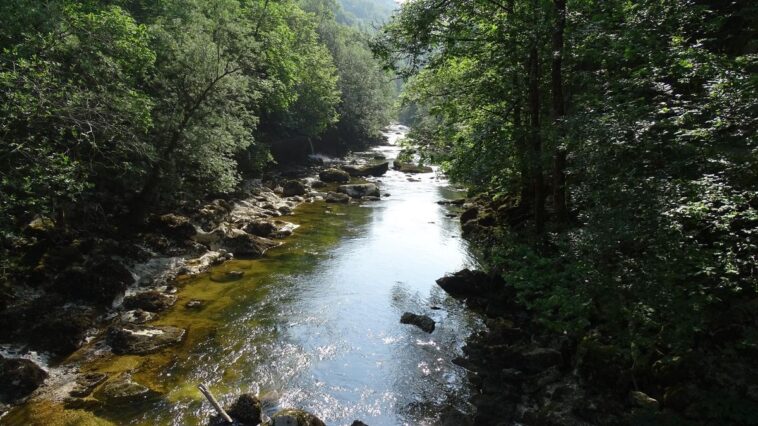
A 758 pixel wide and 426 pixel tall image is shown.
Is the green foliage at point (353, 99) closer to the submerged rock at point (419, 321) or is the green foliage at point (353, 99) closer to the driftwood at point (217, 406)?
the submerged rock at point (419, 321)

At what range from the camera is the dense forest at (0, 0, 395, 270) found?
8711 millimetres

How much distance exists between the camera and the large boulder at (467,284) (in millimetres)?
14086

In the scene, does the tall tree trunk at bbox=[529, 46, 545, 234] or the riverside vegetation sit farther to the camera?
the tall tree trunk at bbox=[529, 46, 545, 234]

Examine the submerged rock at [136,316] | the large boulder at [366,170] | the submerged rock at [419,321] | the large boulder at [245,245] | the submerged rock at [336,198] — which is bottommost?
the submerged rock at [136,316]

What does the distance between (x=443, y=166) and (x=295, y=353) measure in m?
7.48

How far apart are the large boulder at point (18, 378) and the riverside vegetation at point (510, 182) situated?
3 centimetres

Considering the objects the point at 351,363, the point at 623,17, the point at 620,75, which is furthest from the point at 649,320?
the point at 351,363

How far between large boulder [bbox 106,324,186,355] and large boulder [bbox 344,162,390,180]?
28563mm

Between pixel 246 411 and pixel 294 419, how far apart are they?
102cm

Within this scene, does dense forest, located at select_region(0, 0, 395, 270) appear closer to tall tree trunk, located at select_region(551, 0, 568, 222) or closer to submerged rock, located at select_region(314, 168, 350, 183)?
submerged rock, located at select_region(314, 168, 350, 183)

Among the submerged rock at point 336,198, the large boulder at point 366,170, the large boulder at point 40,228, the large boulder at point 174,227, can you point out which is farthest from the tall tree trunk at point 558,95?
the large boulder at point 366,170

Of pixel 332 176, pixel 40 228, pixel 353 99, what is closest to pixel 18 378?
pixel 40 228

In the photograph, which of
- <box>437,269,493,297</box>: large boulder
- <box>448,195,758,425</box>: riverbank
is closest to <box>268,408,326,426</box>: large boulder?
<box>448,195,758,425</box>: riverbank

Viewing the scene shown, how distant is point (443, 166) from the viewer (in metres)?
14.6
